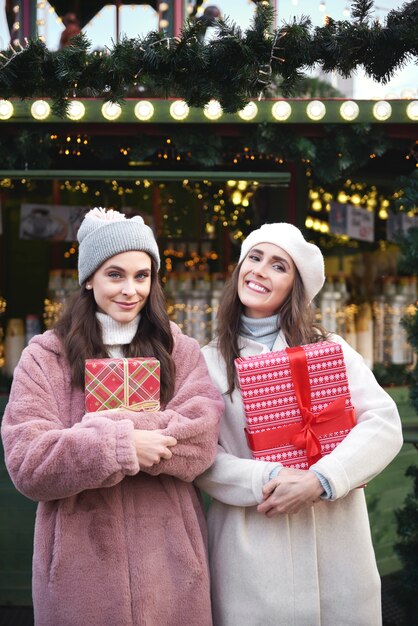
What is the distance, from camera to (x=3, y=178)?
4660 millimetres

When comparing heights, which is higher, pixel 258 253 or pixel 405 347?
pixel 258 253

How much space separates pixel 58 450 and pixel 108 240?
2.46 feet

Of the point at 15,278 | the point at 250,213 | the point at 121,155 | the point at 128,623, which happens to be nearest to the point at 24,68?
the point at 128,623

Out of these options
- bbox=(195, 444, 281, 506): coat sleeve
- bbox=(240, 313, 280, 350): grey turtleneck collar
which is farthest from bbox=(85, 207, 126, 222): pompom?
Answer: bbox=(195, 444, 281, 506): coat sleeve

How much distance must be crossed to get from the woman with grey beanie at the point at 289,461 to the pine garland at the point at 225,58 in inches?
23.3

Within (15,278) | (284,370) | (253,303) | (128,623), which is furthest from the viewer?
(15,278)

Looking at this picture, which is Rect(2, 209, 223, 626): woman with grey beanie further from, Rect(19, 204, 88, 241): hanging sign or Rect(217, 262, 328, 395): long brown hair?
Rect(19, 204, 88, 241): hanging sign

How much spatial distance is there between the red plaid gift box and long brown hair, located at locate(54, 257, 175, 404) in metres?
0.13

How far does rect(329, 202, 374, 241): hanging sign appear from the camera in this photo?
6.21 metres

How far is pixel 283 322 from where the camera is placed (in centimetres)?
305

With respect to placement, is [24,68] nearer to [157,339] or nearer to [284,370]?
[157,339]

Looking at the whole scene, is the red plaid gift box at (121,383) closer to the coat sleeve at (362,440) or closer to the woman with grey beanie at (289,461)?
the woman with grey beanie at (289,461)

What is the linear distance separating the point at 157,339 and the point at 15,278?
153 inches

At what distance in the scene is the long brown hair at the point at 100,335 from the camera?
2.74m
